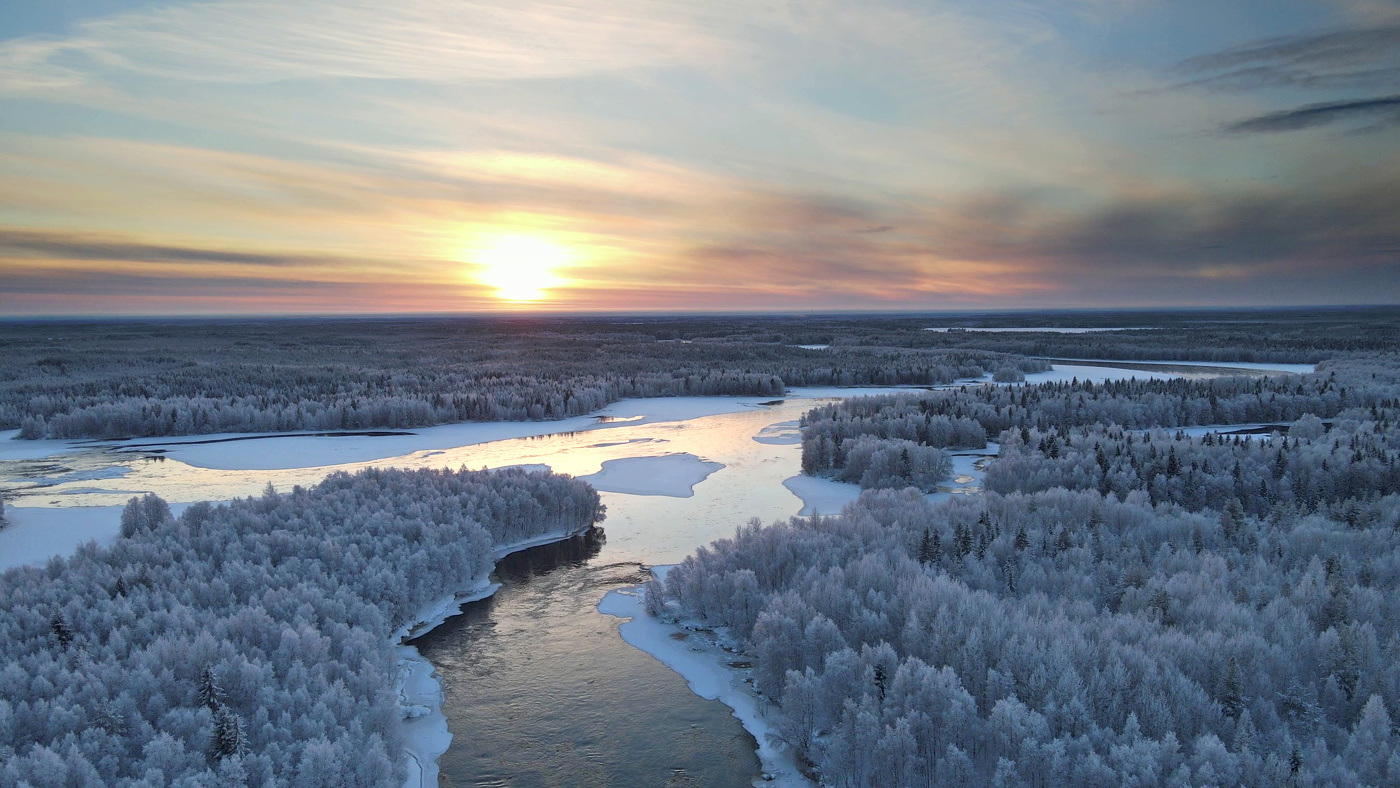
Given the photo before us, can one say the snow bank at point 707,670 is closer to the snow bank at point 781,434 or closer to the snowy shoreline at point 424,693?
the snowy shoreline at point 424,693

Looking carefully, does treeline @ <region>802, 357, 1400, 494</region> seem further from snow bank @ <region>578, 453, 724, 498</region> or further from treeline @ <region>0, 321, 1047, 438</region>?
treeline @ <region>0, 321, 1047, 438</region>

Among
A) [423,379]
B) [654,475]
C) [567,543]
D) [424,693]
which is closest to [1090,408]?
[654,475]

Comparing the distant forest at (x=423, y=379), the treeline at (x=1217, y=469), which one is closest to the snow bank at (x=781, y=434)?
the treeline at (x=1217, y=469)

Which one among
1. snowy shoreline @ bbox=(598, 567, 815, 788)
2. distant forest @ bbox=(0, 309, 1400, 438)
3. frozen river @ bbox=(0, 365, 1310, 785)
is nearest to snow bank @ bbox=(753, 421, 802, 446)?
frozen river @ bbox=(0, 365, 1310, 785)

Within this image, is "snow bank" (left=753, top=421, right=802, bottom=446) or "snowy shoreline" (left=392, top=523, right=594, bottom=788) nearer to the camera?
"snowy shoreline" (left=392, top=523, right=594, bottom=788)

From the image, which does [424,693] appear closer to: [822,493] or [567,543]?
[567,543]

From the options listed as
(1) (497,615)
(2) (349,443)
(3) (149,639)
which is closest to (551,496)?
(1) (497,615)
